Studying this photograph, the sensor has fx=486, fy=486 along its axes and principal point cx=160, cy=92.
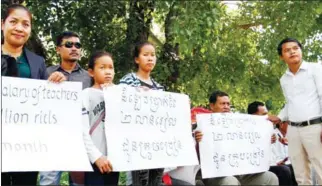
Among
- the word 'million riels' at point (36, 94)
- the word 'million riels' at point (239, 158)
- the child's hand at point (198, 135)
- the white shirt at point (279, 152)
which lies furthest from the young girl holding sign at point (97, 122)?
the white shirt at point (279, 152)

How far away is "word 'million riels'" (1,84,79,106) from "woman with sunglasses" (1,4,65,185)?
0.10 m

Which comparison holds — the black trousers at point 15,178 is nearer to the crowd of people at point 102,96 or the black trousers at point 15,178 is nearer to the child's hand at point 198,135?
the crowd of people at point 102,96

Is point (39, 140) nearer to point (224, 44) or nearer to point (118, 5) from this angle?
point (118, 5)

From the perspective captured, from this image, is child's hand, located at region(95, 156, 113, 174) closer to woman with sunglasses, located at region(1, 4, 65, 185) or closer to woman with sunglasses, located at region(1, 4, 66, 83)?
woman with sunglasses, located at region(1, 4, 65, 185)

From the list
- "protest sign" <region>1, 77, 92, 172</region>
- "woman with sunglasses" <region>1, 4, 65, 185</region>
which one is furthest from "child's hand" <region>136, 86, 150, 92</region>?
"woman with sunglasses" <region>1, 4, 65, 185</region>

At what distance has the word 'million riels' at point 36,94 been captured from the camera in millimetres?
2980

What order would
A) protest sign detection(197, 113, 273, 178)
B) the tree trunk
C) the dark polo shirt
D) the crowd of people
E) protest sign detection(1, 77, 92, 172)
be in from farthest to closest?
the tree trunk, protest sign detection(197, 113, 273, 178), the dark polo shirt, the crowd of people, protest sign detection(1, 77, 92, 172)

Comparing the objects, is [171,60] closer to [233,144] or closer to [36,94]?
[233,144]

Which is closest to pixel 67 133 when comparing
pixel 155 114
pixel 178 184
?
pixel 155 114

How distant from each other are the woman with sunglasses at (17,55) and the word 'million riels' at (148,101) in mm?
707

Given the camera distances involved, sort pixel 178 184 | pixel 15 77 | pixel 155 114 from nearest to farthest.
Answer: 1. pixel 15 77
2. pixel 155 114
3. pixel 178 184

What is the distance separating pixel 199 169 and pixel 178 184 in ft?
1.38

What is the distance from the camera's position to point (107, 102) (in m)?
3.40

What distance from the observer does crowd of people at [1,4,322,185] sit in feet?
10.0
